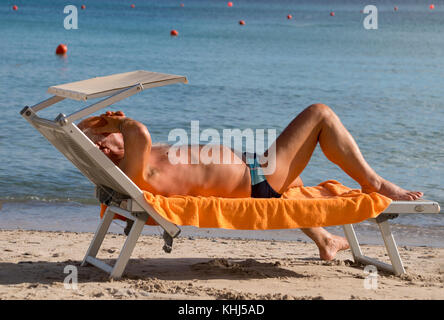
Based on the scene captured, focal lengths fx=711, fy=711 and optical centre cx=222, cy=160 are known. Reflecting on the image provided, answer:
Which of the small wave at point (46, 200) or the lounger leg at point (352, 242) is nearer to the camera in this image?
the lounger leg at point (352, 242)

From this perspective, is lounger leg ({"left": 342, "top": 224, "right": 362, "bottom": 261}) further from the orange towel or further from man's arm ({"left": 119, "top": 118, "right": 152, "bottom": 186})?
man's arm ({"left": 119, "top": 118, "right": 152, "bottom": 186})

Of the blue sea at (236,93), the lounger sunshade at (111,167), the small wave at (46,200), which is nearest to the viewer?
the lounger sunshade at (111,167)

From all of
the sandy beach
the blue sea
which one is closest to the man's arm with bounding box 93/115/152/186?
the sandy beach

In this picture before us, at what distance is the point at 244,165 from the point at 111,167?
93cm

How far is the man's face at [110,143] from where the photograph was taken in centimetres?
412

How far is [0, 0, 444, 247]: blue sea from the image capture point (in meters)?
7.09

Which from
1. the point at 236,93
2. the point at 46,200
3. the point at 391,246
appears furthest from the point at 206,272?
the point at 236,93

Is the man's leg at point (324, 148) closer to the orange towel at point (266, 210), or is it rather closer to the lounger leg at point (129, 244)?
the orange towel at point (266, 210)

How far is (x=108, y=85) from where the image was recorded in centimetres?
403

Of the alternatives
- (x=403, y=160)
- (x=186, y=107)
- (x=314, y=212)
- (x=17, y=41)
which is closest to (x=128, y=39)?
(x=17, y=41)

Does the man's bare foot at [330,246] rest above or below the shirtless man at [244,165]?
below

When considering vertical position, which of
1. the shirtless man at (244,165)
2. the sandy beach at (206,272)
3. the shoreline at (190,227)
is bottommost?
the shoreline at (190,227)

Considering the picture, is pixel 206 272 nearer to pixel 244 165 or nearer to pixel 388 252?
pixel 244 165

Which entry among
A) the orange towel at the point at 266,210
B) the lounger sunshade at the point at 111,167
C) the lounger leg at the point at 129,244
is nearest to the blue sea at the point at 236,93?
the lounger sunshade at the point at 111,167
